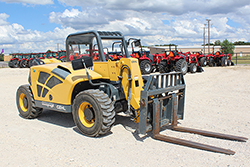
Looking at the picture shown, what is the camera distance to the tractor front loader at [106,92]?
4.59 m

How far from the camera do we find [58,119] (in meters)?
6.36

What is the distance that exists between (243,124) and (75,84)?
4007 mm

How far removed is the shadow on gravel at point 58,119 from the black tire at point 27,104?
10.7 inches

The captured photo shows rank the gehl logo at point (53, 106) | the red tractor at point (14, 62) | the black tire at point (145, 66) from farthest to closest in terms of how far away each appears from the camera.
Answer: the red tractor at point (14, 62) → the black tire at point (145, 66) → the gehl logo at point (53, 106)

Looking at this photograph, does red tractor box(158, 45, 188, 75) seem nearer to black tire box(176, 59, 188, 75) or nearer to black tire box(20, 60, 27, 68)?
black tire box(176, 59, 188, 75)

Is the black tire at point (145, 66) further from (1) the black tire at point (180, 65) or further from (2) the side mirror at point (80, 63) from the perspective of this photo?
(2) the side mirror at point (80, 63)

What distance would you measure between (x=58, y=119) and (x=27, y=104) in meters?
0.95

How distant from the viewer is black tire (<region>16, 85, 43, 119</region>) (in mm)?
6184

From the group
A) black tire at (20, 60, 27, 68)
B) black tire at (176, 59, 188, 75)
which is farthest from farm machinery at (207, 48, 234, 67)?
black tire at (20, 60, 27, 68)

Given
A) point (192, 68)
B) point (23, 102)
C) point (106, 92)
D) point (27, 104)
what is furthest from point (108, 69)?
point (192, 68)

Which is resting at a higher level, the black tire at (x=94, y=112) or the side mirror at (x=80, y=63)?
the side mirror at (x=80, y=63)

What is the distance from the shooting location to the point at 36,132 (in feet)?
17.4

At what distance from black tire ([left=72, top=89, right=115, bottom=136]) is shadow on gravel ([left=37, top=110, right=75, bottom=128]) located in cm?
Answer: 85

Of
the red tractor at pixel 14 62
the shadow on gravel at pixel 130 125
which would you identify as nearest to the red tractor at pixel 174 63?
the shadow on gravel at pixel 130 125
